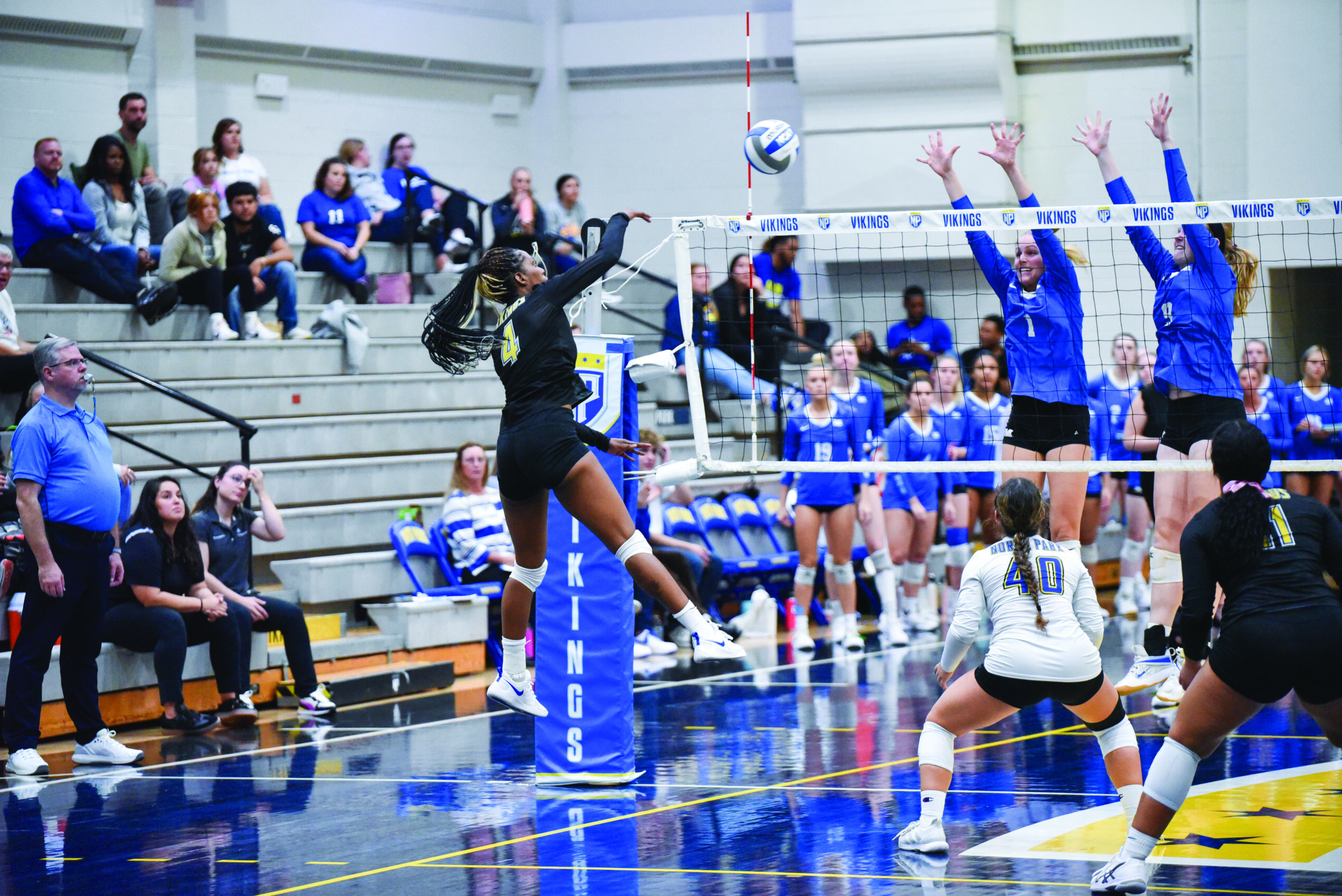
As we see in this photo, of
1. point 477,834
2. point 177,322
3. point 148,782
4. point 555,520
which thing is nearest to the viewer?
point 477,834

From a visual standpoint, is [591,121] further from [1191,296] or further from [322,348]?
[1191,296]

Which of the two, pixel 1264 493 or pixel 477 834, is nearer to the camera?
pixel 1264 493

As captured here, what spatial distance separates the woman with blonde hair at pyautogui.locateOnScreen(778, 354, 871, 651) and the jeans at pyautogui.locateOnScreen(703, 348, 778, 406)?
110 inches

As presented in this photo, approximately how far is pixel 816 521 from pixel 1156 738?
12.8 ft

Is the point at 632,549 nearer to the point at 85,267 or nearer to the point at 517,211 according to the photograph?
the point at 85,267

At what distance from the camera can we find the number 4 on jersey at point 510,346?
17.8 feet

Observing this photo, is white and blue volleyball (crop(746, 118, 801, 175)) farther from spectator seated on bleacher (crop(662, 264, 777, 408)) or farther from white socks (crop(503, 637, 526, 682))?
spectator seated on bleacher (crop(662, 264, 777, 408))

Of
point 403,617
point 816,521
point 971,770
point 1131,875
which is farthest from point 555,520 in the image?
point 816,521

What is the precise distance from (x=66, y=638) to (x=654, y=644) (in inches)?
174

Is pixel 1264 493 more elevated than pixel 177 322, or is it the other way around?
pixel 177 322

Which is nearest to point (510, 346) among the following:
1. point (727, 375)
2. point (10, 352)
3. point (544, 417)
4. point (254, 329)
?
point (544, 417)

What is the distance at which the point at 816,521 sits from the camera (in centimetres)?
1073

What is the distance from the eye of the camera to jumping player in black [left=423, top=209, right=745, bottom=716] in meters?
5.32

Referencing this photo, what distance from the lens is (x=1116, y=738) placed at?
524 centimetres
